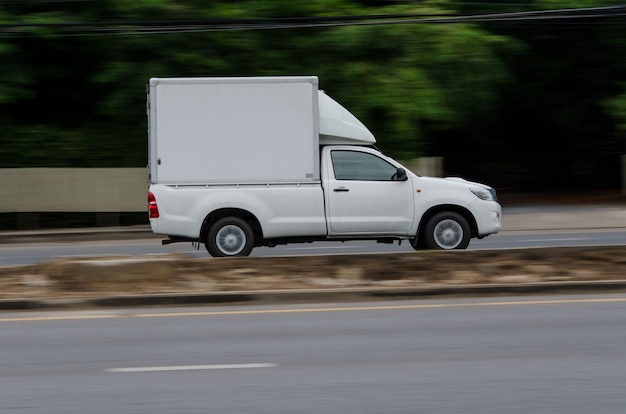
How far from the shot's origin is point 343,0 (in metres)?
22.7

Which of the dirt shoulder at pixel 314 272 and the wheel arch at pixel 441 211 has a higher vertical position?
the wheel arch at pixel 441 211

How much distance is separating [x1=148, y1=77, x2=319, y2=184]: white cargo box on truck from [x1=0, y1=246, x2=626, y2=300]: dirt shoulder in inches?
Answer: 87.8

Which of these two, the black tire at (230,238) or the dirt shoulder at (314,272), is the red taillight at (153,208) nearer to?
the black tire at (230,238)

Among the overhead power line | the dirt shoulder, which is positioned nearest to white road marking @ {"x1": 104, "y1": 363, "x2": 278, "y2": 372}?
the dirt shoulder

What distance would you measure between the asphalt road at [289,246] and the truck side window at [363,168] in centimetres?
246

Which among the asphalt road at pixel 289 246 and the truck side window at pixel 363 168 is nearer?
the truck side window at pixel 363 168

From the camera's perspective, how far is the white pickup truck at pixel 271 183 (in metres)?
13.7

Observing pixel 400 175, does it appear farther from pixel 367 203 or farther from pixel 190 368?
pixel 190 368

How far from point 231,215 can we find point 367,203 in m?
1.91

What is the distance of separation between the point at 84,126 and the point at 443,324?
15.7 meters

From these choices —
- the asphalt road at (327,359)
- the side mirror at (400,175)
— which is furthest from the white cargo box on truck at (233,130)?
the asphalt road at (327,359)

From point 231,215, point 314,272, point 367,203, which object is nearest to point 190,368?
point 314,272

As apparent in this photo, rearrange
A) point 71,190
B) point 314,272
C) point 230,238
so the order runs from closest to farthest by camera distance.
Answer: point 314,272
point 230,238
point 71,190

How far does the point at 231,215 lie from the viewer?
544 inches
